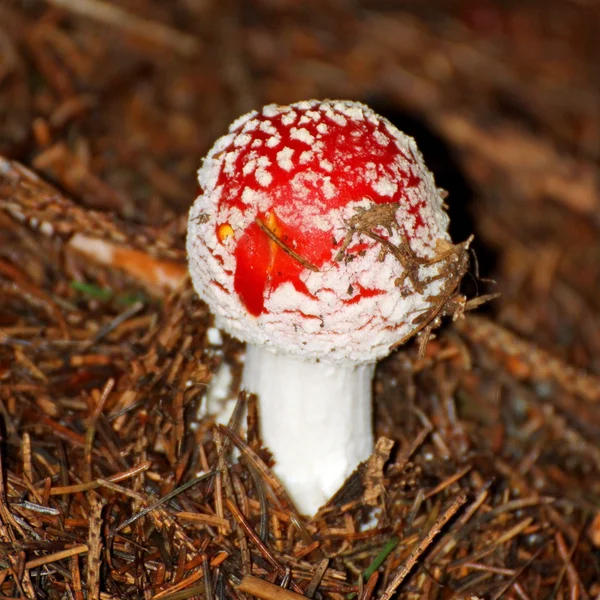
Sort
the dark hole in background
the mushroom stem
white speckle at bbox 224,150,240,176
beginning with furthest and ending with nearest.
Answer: the dark hole in background < the mushroom stem < white speckle at bbox 224,150,240,176

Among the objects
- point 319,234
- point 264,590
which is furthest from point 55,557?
point 319,234

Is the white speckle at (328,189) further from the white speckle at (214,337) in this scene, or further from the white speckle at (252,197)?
the white speckle at (214,337)

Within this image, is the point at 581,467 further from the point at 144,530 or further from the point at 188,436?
the point at 144,530

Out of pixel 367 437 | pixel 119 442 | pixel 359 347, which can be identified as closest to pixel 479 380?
pixel 367 437

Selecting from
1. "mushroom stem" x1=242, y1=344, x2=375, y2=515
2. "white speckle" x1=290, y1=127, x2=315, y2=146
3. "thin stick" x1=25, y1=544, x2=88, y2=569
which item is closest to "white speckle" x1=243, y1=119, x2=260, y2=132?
"white speckle" x1=290, y1=127, x2=315, y2=146

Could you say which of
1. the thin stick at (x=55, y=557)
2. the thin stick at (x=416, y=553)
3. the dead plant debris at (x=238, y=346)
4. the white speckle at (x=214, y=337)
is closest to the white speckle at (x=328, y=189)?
the dead plant debris at (x=238, y=346)

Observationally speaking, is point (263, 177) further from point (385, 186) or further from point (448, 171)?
point (448, 171)

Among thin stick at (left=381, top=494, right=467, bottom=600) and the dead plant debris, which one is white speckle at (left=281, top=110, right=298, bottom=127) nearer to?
the dead plant debris
